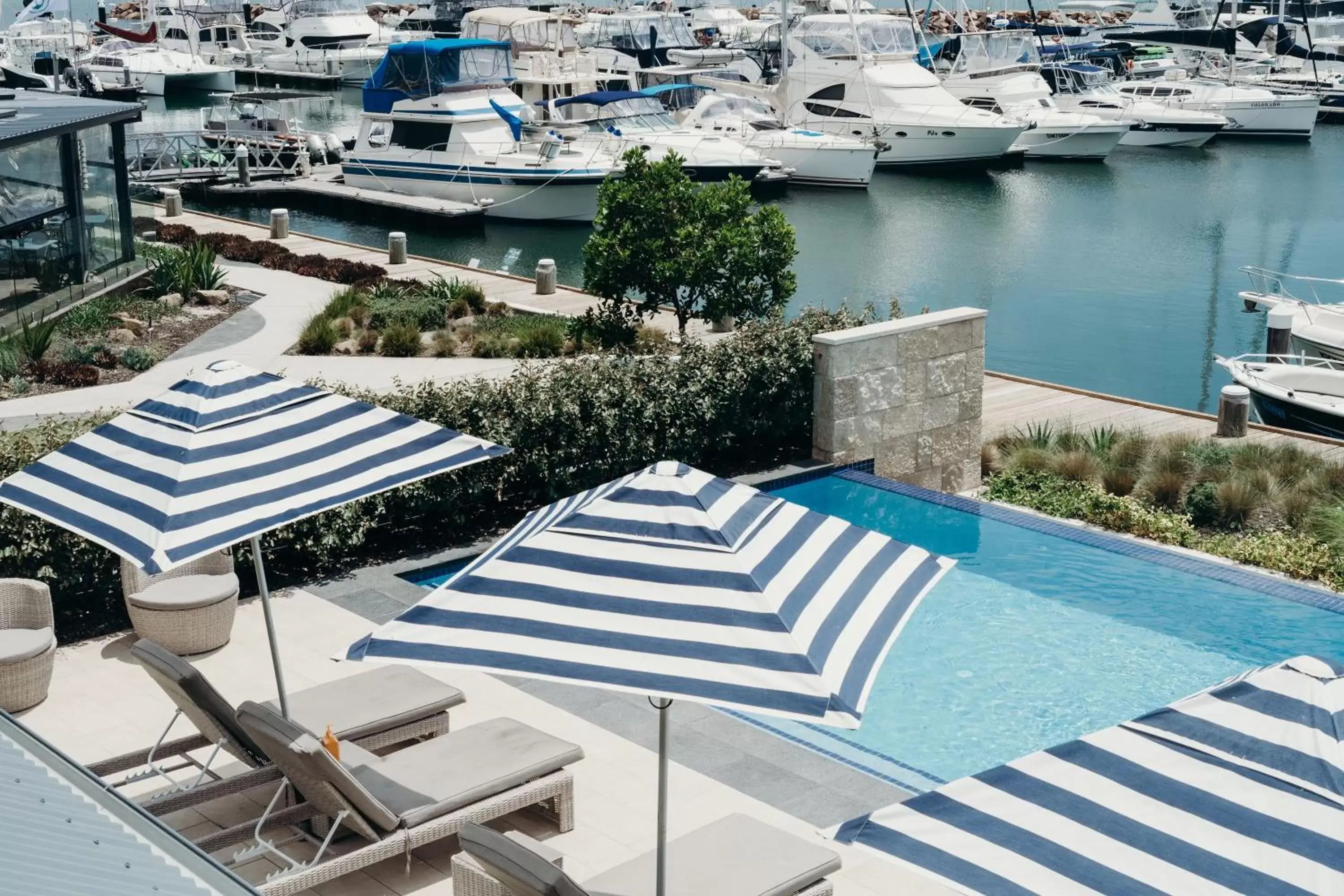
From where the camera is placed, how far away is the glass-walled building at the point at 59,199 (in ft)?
66.0

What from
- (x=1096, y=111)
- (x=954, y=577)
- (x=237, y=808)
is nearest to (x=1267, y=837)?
(x=237, y=808)

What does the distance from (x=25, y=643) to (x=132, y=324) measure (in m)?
13.0

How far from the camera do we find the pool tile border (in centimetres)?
1231

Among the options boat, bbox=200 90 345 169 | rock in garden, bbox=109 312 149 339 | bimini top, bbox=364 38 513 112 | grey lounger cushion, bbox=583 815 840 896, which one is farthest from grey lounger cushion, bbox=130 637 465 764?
boat, bbox=200 90 345 169

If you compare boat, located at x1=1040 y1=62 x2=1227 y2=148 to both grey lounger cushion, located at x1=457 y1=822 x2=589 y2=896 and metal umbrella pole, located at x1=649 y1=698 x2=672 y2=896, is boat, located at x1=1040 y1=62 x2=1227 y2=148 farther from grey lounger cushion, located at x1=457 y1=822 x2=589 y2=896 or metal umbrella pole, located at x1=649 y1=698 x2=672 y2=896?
grey lounger cushion, located at x1=457 y1=822 x2=589 y2=896

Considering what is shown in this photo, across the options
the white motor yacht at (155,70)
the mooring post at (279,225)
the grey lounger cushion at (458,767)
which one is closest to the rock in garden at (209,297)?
the mooring post at (279,225)

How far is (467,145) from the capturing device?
38.7 metres

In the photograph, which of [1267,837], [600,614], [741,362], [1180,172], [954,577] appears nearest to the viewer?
[1267,837]

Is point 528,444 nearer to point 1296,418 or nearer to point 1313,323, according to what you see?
point 1296,418

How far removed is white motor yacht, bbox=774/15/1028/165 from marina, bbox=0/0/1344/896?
45.0ft

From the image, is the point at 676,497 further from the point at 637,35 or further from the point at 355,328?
the point at 637,35

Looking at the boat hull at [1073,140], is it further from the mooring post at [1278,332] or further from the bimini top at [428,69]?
the mooring post at [1278,332]

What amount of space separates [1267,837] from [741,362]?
1033 centimetres

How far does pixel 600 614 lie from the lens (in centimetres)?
611
